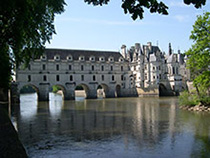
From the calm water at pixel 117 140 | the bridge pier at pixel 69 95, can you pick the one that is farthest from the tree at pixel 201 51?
the bridge pier at pixel 69 95

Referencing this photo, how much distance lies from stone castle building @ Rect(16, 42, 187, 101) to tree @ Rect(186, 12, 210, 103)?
32.8 metres

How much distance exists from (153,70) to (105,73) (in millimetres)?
13462

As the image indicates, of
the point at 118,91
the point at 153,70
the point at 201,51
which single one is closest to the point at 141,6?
the point at 201,51

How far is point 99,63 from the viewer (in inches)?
2324

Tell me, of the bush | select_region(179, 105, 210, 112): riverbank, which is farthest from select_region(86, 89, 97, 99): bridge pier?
the bush

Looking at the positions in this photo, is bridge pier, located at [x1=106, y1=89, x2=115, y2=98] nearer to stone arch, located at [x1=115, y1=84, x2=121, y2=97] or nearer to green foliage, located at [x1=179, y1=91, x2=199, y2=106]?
stone arch, located at [x1=115, y1=84, x2=121, y2=97]

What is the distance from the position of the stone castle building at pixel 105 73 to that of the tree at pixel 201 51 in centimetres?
3281

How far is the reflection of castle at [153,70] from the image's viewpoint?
63.4 m

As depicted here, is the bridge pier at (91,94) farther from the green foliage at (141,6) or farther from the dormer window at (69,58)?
the green foliage at (141,6)

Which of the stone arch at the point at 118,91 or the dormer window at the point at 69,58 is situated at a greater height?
the dormer window at the point at 69,58

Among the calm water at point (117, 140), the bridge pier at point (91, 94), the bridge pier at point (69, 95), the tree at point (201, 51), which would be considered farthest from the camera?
the bridge pier at point (91, 94)

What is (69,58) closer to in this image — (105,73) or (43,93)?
(105,73)

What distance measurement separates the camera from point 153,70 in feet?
209

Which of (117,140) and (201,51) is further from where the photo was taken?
(201,51)
